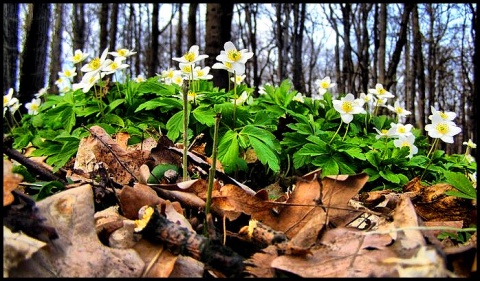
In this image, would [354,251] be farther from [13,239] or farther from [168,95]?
[168,95]

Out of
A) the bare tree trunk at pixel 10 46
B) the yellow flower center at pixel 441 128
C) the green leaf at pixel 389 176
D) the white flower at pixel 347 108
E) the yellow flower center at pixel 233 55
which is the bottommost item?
the green leaf at pixel 389 176

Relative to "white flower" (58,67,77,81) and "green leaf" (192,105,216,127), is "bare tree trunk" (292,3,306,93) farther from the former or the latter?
"green leaf" (192,105,216,127)

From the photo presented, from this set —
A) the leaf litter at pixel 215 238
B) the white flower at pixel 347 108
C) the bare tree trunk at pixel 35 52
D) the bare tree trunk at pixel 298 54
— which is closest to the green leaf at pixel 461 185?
the leaf litter at pixel 215 238

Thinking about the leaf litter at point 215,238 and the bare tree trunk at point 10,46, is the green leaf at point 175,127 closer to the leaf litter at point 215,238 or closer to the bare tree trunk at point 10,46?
the leaf litter at point 215,238

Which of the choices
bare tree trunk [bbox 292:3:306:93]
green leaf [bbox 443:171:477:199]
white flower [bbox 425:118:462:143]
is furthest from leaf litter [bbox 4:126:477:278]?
bare tree trunk [bbox 292:3:306:93]

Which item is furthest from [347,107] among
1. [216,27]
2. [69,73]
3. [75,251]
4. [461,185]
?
[216,27]
